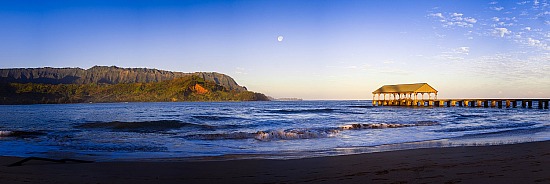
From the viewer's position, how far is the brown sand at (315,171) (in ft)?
17.8

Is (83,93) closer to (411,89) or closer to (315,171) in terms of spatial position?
(411,89)

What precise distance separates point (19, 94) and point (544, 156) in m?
162

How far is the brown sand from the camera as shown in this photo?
5414mm

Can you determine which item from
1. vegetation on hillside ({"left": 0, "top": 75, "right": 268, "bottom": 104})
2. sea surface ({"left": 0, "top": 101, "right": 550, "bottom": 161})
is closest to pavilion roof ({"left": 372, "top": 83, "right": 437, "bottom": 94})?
sea surface ({"left": 0, "top": 101, "right": 550, "bottom": 161})

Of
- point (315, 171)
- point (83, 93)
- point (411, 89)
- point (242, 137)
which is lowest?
point (242, 137)

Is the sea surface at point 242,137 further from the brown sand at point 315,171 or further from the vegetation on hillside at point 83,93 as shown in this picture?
the vegetation on hillside at point 83,93

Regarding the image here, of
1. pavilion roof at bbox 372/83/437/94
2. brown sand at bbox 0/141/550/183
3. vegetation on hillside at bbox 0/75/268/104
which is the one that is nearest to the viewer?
brown sand at bbox 0/141/550/183

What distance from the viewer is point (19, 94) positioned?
5463 inches

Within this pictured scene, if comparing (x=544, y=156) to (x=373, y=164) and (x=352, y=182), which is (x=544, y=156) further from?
(x=352, y=182)

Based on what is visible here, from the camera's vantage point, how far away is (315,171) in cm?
616

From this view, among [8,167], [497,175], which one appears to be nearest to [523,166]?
[497,175]

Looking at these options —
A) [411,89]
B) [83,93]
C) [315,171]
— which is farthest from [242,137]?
[83,93]

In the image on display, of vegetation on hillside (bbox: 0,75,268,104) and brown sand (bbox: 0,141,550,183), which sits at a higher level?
vegetation on hillside (bbox: 0,75,268,104)

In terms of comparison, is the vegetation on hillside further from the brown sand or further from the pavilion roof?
the brown sand
